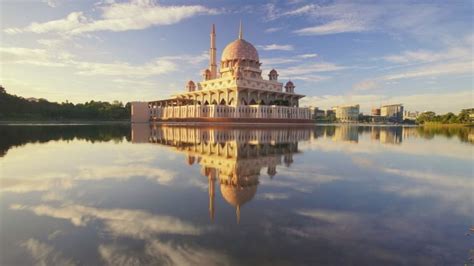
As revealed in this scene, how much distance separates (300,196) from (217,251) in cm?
301

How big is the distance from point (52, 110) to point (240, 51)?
147 ft

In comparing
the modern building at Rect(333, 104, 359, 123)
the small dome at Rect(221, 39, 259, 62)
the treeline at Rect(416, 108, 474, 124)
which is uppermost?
the small dome at Rect(221, 39, 259, 62)

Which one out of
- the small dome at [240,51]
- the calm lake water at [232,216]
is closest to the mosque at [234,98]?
the small dome at [240,51]

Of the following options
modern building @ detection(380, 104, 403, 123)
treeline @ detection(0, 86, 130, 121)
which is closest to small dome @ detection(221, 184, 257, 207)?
treeline @ detection(0, 86, 130, 121)

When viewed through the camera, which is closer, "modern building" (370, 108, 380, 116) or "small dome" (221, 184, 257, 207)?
"small dome" (221, 184, 257, 207)

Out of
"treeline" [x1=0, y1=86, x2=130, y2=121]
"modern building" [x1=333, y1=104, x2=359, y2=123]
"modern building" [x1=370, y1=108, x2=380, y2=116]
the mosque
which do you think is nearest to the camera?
the mosque

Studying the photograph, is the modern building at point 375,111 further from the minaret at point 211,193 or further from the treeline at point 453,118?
the minaret at point 211,193

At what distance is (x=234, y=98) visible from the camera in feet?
162

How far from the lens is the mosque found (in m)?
46.9

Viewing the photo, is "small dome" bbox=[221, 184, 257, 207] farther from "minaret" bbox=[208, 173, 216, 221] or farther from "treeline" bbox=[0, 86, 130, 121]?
"treeline" bbox=[0, 86, 130, 121]

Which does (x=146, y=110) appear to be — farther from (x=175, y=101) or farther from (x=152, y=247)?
(x=152, y=247)

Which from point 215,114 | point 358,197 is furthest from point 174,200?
point 215,114

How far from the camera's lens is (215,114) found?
46094 mm

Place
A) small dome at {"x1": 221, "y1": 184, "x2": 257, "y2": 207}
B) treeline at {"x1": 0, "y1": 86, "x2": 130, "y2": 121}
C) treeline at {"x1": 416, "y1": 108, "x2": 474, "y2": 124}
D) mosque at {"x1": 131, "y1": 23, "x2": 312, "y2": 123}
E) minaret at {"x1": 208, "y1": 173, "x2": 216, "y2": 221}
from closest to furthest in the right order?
minaret at {"x1": 208, "y1": 173, "x2": 216, "y2": 221} < small dome at {"x1": 221, "y1": 184, "x2": 257, "y2": 207} < mosque at {"x1": 131, "y1": 23, "x2": 312, "y2": 123} < treeline at {"x1": 0, "y1": 86, "x2": 130, "y2": 121} < treeline at {"x1": 416, "y1": 108, "x2": 474, "y2": 124}
